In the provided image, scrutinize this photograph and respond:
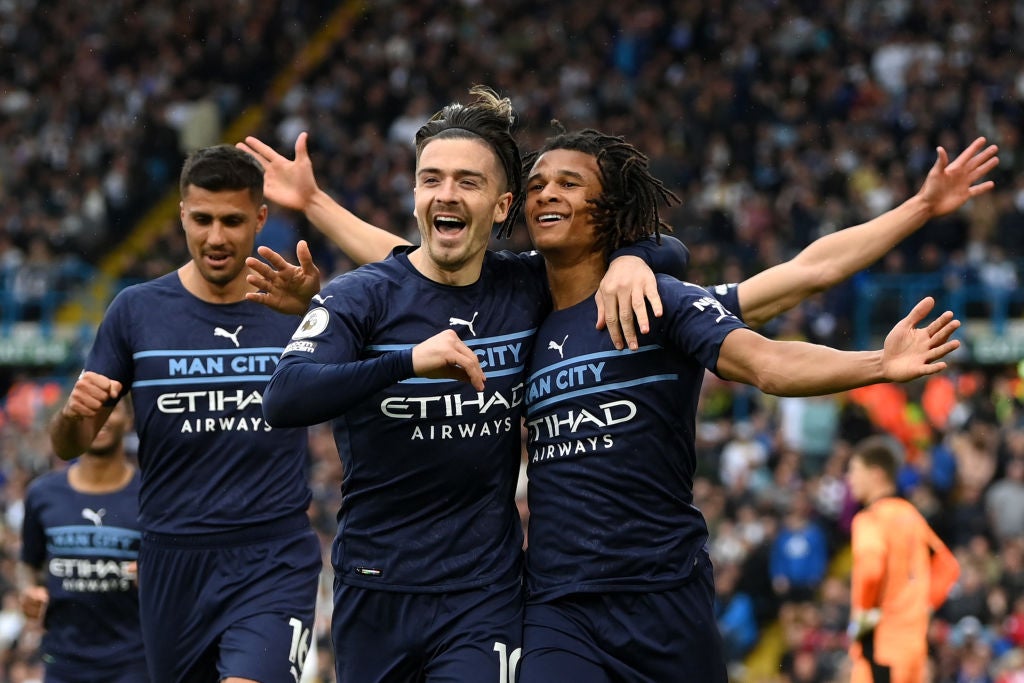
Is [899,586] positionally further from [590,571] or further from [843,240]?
[590,571]

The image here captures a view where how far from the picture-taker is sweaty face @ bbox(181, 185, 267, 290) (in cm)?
630

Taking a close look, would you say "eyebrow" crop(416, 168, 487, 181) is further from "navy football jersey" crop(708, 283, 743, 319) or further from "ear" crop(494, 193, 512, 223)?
"navy football jersey" crop(708, 283, 743, 319)

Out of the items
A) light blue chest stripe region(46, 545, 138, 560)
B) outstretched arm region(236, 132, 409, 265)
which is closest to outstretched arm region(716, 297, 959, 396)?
outstretched arm region(236, 132, 409, 265)

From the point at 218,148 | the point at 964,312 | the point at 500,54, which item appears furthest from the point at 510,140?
the point at 500,54

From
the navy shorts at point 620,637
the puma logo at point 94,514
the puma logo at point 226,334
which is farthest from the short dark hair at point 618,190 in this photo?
the puma logo at point 94,514

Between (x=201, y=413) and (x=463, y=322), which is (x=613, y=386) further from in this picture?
(x=201, y=413)

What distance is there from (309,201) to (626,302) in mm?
1925

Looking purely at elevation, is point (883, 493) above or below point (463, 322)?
above

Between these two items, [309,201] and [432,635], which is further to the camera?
[309,201]

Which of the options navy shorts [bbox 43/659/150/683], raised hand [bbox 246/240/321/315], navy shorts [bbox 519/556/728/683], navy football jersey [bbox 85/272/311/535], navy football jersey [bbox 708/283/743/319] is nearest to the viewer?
navy shorts [bbox 519/556/728/683]

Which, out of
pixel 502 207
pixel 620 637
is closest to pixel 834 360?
pixel 620 637

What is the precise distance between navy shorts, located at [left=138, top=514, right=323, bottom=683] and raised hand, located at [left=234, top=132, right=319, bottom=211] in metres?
1.33

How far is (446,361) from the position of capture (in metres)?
4.58

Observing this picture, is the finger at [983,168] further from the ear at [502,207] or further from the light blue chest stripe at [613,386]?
the ear at [502,207]
